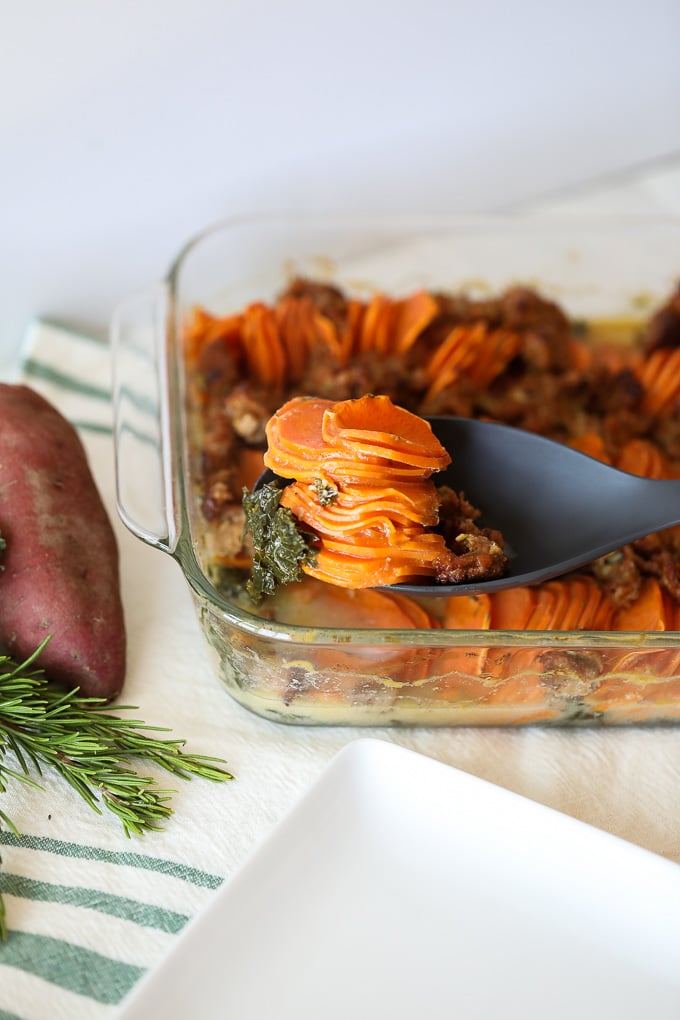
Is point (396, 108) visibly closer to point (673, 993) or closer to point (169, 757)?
point (169, 757)

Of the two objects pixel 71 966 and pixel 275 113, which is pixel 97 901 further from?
pixel 275 113

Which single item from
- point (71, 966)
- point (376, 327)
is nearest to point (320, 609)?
point (71, 966)

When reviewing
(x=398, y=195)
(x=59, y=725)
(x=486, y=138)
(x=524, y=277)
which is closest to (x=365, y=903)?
(x=59, y=725)

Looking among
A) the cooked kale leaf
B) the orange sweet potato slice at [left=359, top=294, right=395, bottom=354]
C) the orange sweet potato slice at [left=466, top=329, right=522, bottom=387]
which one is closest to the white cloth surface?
the cooked kale leaf

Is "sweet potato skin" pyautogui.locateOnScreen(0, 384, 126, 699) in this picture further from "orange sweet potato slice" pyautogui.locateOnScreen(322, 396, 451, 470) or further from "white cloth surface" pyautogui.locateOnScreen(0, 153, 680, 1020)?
"orange sweet potato slice" pyautogui.locateOnScreen(322, 396, 451, 470)

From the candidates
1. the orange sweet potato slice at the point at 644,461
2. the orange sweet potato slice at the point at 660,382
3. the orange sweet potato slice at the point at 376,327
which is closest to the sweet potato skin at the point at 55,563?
the orange sweet potato slice at the point at 376,327

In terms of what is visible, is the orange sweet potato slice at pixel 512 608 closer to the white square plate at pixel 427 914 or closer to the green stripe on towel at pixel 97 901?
the white square plate at pixel 427 914

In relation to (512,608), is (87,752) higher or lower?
lower
